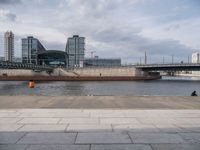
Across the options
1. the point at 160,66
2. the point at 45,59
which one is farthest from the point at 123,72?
the point at 45,59

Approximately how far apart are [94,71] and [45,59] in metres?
63.1

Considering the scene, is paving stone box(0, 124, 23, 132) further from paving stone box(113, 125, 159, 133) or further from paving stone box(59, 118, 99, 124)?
paving stone box(113, 125, 159, 133)

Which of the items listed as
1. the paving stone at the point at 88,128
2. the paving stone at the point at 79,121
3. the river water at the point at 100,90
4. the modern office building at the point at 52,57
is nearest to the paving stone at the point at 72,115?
the paving stone at the point at 79,121

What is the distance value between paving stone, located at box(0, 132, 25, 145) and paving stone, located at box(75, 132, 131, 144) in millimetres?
1688

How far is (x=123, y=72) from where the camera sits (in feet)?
465

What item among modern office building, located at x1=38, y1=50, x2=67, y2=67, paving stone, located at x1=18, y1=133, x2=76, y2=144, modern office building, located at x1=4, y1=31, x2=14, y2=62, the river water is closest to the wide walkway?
paving stone, located at x1=18, y1=133, x2=76, y2=144

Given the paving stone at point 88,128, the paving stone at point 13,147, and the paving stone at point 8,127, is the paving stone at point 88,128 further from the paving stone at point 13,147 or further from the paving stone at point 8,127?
the paving stone at point 13,147

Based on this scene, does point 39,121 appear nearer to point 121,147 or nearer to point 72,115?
point 72,115

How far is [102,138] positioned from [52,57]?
19303cm

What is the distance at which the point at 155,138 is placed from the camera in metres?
8.31

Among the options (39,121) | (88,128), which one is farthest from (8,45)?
(88,128)

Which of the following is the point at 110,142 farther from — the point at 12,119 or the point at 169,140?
the point at 12,119

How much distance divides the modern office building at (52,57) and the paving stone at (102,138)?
187m

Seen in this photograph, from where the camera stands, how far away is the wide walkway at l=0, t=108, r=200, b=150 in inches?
296
